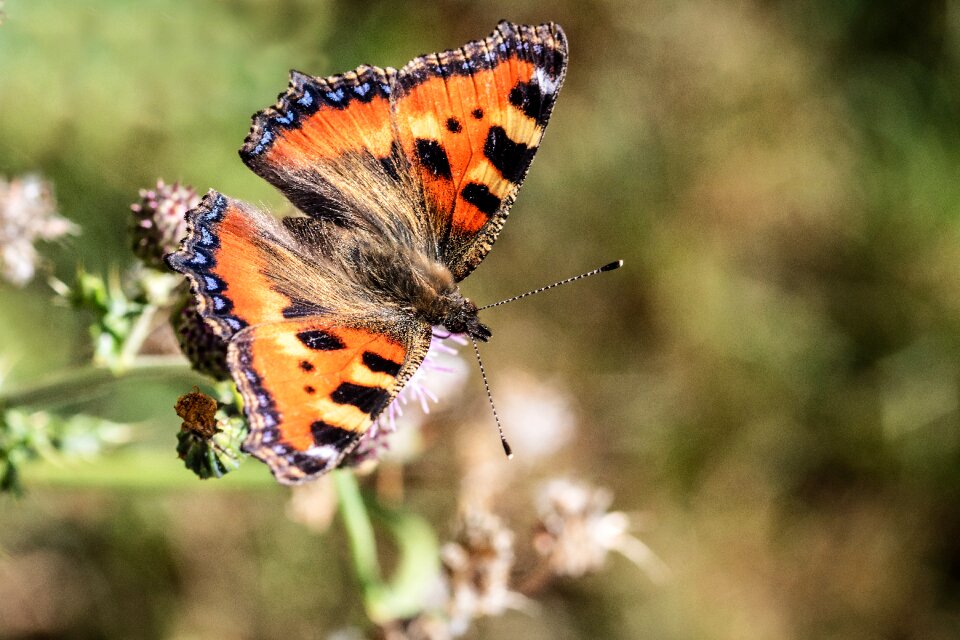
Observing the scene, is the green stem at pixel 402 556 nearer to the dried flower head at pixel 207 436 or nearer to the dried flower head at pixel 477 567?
the dried flower head at pixel 477 567

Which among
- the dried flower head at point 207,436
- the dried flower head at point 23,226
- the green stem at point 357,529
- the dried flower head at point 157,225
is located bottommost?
the green stem at point 357,529

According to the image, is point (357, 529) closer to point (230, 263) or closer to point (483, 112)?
point (230, 263)

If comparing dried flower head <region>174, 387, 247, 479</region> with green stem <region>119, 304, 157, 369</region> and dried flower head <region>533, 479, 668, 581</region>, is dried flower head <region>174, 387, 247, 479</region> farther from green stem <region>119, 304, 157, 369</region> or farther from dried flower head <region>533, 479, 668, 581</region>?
dried flower head <region>533, 479, 668, 581</region>

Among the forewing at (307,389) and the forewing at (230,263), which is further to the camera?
the forewing at (230,263)

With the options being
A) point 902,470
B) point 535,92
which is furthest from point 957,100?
point 535,92

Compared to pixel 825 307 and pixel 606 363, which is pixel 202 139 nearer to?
pixel 606 363

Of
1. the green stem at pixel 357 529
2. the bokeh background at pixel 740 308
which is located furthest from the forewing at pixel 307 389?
the bokeh background at pixel 740 308
